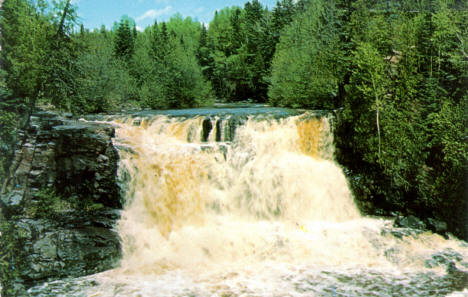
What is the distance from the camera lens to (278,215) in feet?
33.6

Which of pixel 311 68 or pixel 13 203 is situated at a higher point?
pixel 311 68

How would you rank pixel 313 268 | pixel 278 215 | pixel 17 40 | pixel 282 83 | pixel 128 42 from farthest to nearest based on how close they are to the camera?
pixel 128 42 → pixel 282 83 → pixel 278 215 → pixel 17 40 → pixel 313 268

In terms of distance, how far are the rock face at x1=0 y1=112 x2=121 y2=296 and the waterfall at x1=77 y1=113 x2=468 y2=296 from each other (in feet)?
1.50

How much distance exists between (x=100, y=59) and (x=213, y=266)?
54.0 feet

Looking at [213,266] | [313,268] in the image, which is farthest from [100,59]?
[313,268]

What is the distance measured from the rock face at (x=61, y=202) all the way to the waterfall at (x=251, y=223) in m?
0.46

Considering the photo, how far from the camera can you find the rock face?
25.0ft

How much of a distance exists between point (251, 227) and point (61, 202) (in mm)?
5217

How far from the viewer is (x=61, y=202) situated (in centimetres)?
905

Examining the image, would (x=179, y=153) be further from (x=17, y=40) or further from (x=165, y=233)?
(x=17, y=40)

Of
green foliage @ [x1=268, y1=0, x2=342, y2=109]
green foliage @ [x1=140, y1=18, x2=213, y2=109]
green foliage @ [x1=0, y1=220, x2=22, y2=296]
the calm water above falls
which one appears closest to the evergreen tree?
green foliage @ [x1=140, y1=18, x2=213, y2=109]

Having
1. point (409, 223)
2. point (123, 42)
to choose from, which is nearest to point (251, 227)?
point (409, 223)

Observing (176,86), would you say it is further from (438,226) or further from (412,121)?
(438,226)

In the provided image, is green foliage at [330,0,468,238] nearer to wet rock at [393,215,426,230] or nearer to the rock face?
wet rock at [393,215,426,230]
